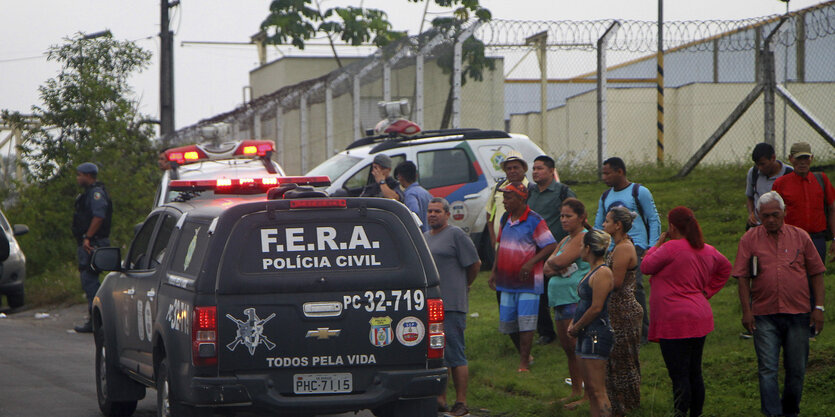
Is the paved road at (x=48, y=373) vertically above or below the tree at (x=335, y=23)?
below

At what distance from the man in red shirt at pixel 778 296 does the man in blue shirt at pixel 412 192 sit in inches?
143

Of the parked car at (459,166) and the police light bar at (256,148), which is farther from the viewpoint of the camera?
the police light bar at (256,148)

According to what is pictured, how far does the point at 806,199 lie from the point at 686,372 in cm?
228

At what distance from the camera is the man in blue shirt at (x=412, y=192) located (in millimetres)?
10641

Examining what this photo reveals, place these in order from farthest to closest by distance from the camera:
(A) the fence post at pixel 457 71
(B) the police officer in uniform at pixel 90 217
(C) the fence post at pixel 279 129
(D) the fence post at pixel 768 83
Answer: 1. (C) the fence post at pixel 279 129
2. (A) the fence post at pixel 457 71
3. (D) the fence post at pixel 768 83
4. (B) the police officer in uniform at pixel 90 217

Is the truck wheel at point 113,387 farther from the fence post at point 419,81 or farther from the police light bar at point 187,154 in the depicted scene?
the fence post at point 419,81

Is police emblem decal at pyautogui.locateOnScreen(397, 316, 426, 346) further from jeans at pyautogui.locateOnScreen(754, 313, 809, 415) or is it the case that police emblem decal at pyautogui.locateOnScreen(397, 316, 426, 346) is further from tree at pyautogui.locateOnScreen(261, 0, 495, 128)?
tree at pyautogui.locateOnScreen(261, 0, 495, 128)

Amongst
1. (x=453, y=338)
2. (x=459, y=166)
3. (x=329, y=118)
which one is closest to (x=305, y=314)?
(x=453, y=338)

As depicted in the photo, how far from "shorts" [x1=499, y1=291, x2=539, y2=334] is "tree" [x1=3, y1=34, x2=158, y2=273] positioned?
35.4ft

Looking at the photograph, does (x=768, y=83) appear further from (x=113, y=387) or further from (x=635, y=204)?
(x=113, y=387)

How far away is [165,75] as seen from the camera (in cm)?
2809

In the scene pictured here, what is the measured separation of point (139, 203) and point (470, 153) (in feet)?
21.6

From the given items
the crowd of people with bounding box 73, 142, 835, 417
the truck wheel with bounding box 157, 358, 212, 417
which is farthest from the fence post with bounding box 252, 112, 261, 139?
the truck wheel with bounding box 157, 358, 212, 417

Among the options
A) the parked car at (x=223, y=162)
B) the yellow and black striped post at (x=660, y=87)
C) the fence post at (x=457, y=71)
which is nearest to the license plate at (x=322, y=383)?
the parked car at (x=223, y=162)
